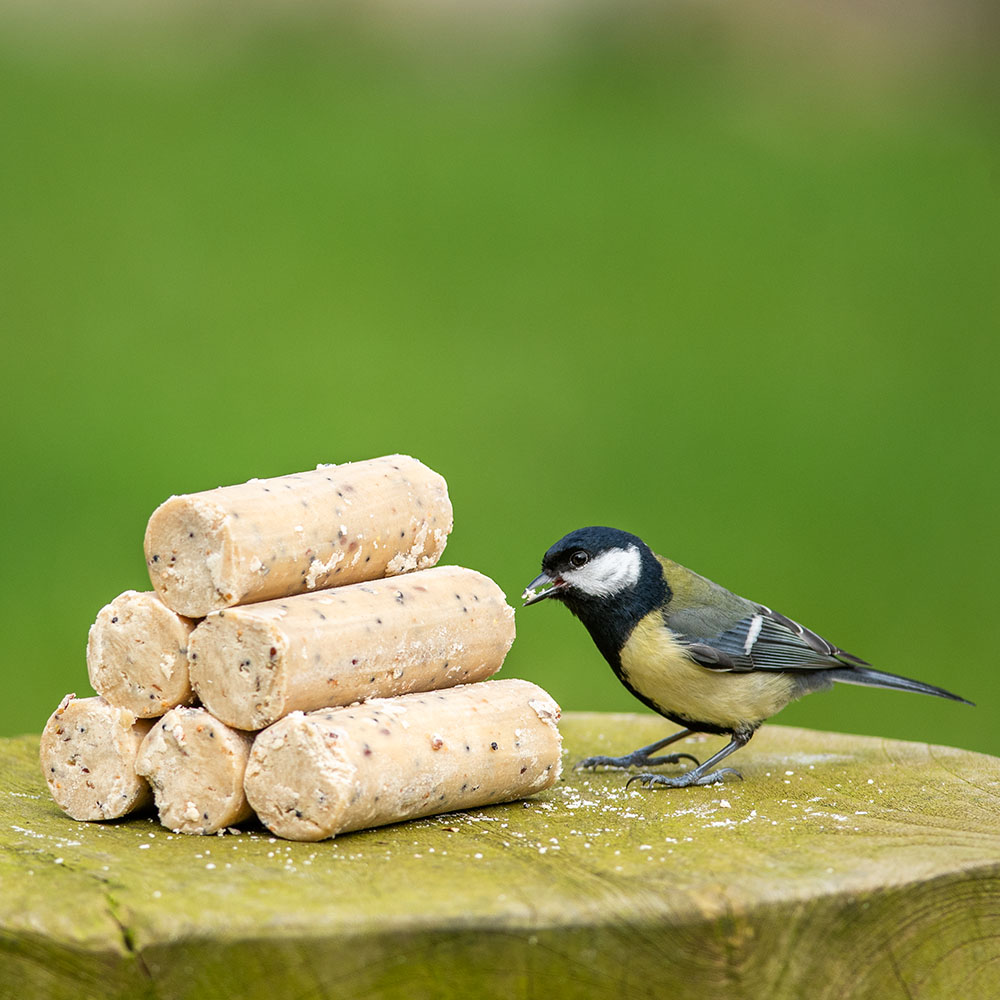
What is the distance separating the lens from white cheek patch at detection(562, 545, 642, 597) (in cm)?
355

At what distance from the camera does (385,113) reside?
1163cm

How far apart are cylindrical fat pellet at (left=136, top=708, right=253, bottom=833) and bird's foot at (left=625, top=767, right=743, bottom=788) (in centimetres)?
102

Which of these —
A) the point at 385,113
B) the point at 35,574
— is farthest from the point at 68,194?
the point at 35,574

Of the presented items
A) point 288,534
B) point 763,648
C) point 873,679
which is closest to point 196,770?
point 288,534

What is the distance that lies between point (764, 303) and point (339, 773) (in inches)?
323

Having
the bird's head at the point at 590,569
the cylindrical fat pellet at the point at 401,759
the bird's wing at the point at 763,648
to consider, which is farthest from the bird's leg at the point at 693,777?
the bird's head at the point at 590,569

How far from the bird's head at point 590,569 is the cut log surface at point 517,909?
0.79m

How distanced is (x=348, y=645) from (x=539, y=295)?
7356mm

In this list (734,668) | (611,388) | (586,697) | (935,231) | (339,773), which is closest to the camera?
(339,773)

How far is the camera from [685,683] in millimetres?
3568

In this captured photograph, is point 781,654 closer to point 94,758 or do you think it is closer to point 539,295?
point 94,758

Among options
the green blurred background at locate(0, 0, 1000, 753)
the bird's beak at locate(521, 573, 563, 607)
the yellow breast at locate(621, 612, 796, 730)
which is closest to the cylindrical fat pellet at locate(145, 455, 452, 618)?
the bird's beak at locate(521, 573, 563, 607)

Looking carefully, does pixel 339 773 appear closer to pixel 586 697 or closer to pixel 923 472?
pixel 586 697

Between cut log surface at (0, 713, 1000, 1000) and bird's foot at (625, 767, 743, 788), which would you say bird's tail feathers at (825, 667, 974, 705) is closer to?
bird's foot at (625, 767, 743, 788)
